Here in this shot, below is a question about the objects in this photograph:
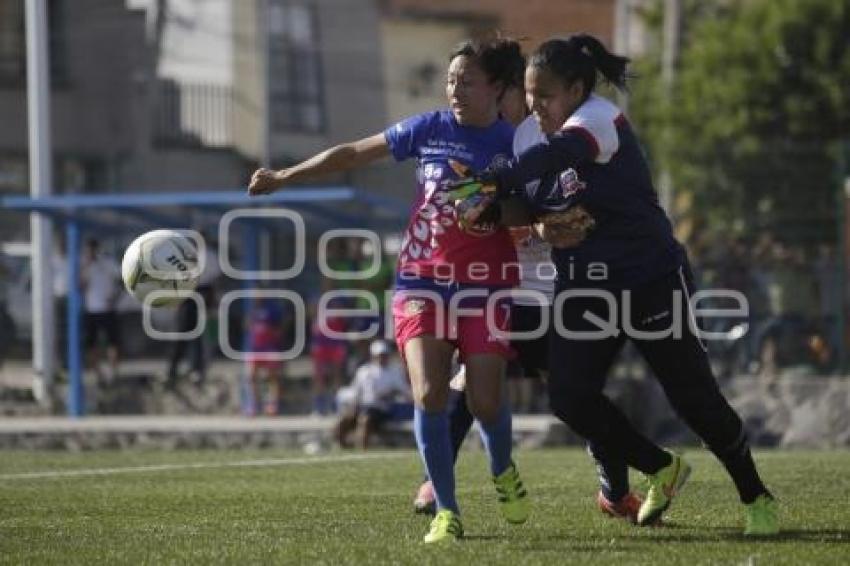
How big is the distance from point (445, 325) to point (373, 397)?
11.0 metres

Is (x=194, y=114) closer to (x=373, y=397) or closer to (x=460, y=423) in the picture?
(x=373, y=397)

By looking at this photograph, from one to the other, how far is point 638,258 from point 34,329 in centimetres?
1634

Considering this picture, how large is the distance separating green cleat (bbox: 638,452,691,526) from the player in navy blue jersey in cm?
40

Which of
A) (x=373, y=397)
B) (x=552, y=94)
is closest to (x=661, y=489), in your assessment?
(x=552, y=94)

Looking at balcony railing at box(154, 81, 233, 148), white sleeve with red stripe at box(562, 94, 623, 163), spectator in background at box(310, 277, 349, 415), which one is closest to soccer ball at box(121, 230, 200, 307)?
white sleeve with red stripe at box(562, 94, 623, 163)

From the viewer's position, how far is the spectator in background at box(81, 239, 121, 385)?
2339 centimetres

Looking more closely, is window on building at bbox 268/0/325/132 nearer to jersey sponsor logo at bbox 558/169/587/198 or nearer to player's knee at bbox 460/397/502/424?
player's knee at bbox 460/397/502/424

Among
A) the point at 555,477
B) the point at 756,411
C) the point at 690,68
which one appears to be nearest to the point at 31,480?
the point at 555,477

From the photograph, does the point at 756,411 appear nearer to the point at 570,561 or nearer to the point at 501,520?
the point at 501,520

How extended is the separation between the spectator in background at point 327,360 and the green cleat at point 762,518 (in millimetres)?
13701

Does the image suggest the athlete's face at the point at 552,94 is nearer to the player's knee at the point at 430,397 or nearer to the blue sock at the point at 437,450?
the player's knee at the point at 430,397

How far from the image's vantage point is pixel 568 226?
27.1 feet

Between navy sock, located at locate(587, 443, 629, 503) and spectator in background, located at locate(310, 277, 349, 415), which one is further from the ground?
navy sock, located at locate(587, 443, 629, 503)

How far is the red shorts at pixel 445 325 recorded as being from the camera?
8.38 m
